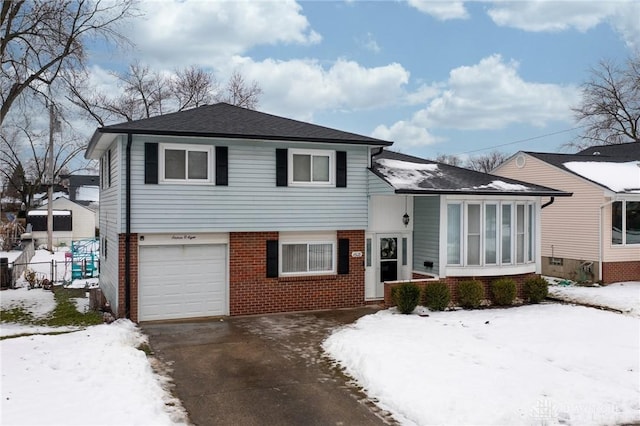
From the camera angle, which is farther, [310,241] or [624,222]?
[624,222]

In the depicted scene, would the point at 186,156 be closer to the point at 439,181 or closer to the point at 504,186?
the point at 439,181

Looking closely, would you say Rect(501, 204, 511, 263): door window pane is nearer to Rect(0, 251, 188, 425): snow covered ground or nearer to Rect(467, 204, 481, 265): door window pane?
Rect(467, 204, 481, 265): door window pane

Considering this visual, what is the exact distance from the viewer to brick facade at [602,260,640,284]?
18.2 m

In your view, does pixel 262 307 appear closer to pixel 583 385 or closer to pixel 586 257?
pixel 583 385

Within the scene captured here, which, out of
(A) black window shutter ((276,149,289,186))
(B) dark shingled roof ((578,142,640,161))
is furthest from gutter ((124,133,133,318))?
(B) dark shingled roof ((578,142,640,161))

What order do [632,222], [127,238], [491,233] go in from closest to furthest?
[127,238]
[491,233]
[632,222]

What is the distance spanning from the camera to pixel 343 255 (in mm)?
14258

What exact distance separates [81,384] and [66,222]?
4077 centimetres

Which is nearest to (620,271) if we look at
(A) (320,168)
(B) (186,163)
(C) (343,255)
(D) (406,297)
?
(D) (406,297)

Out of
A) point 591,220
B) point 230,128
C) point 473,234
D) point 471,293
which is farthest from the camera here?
point 591,220

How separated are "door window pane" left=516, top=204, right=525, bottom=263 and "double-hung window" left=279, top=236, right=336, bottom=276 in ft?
17.7

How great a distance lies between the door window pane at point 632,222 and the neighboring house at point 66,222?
39.1 m

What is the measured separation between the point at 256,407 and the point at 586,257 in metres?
15.7

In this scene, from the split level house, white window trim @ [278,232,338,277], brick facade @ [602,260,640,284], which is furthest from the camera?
brick facade @ [602,260,640,284]
